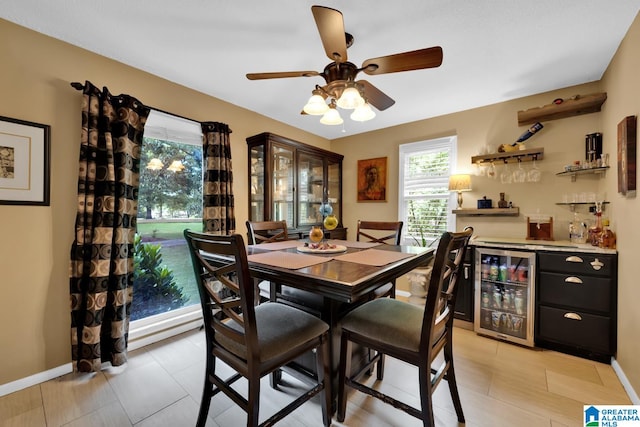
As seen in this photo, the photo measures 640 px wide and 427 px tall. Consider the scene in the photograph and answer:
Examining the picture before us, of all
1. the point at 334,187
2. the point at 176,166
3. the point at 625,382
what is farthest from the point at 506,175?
the point at 176,166

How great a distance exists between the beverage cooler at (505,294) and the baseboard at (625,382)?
0.49 metres

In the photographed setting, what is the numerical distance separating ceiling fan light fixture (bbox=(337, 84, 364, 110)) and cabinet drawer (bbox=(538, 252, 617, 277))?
2.13 metres

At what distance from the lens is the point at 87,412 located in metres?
1.55

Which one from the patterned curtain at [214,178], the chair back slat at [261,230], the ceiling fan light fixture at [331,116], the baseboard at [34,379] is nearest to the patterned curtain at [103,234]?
the baseboard at [34,379]

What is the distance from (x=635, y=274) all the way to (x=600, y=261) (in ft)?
1.46

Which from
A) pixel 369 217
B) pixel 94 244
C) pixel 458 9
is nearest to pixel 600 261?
pixel 458 9

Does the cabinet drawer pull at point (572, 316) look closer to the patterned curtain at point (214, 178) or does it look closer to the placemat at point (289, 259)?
the placemat at point (289, 259)

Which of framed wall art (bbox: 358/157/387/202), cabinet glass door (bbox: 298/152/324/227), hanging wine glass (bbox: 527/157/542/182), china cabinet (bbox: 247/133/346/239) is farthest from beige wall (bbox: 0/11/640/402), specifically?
framed wall art (bbox: 358/157/387/202)

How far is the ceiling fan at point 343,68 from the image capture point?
1.31 m

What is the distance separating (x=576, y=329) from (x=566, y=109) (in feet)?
6.57

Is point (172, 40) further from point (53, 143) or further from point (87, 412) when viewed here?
point (87, 412)

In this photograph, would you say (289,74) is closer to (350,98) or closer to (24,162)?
(350,98)

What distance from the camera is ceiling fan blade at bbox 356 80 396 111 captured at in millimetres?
1775
